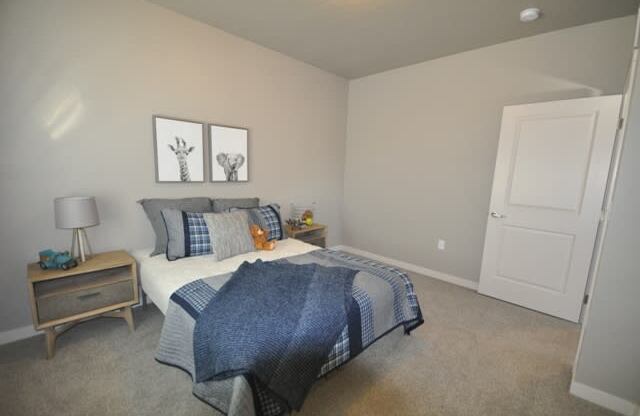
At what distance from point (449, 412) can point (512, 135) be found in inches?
99.6

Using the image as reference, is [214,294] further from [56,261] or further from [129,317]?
[56,261]

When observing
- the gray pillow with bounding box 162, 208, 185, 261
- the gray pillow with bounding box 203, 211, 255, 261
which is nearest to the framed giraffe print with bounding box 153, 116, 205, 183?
the gray pillow with bounding box 162, 208, 185, 261

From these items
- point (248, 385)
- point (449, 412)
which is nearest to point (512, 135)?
point (449, 412)

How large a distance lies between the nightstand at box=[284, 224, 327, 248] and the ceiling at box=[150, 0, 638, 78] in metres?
2.13

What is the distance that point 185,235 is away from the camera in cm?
221

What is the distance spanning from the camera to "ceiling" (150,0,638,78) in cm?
220

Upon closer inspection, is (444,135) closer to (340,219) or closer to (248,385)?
(340,219)

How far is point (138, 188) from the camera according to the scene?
2.42 m

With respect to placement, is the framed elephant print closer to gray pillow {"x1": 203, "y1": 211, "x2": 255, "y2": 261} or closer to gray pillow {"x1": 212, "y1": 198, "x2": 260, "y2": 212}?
gray pillow {"x1": 212, "y1": 198, "x2": 260, "y2": 212}

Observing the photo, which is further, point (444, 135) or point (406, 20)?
point (444, 135)

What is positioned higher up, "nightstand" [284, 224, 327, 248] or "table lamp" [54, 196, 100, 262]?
"table lamp" [54, 196, 100, 262]

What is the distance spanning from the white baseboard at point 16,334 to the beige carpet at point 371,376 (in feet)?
0.21

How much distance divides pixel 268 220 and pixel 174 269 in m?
1.02

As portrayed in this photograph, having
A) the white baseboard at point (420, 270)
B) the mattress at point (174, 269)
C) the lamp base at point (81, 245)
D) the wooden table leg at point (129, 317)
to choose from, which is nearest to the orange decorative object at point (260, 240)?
the mattress at point (174, 269)
